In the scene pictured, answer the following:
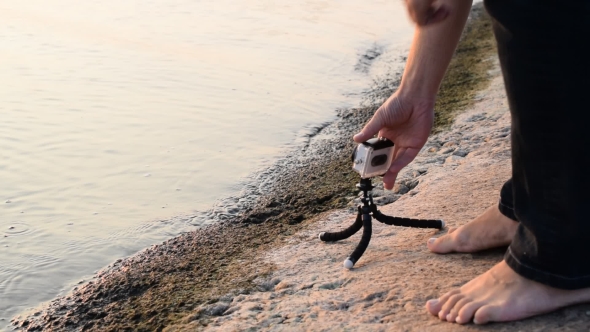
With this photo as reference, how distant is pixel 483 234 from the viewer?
2584mm

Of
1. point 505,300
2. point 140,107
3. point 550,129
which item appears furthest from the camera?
point 140,107

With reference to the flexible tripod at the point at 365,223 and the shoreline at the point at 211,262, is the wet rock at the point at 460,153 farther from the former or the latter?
the flexible tripod at the point at 365,223

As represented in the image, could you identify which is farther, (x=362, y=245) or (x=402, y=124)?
(x=362, y=245)

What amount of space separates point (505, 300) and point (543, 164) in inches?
16.0

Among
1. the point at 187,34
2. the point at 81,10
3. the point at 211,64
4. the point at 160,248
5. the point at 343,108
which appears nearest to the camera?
the point at 160,248

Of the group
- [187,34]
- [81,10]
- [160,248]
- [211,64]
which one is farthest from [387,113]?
[81,10]

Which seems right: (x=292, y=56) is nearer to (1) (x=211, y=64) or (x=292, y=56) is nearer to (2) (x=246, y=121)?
(1) (x=211, y=64)

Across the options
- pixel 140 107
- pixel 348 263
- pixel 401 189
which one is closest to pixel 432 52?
pixel 348 263

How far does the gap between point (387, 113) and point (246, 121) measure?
9.71 ft

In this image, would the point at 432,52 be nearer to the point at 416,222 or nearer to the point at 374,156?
the point at 374,156

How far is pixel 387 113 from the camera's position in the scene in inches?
102

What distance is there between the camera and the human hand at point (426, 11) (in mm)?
2406

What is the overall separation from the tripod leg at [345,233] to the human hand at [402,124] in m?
0.31

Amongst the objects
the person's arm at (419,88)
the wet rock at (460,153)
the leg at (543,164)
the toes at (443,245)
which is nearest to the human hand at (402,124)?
the person's arm at (419,88)
